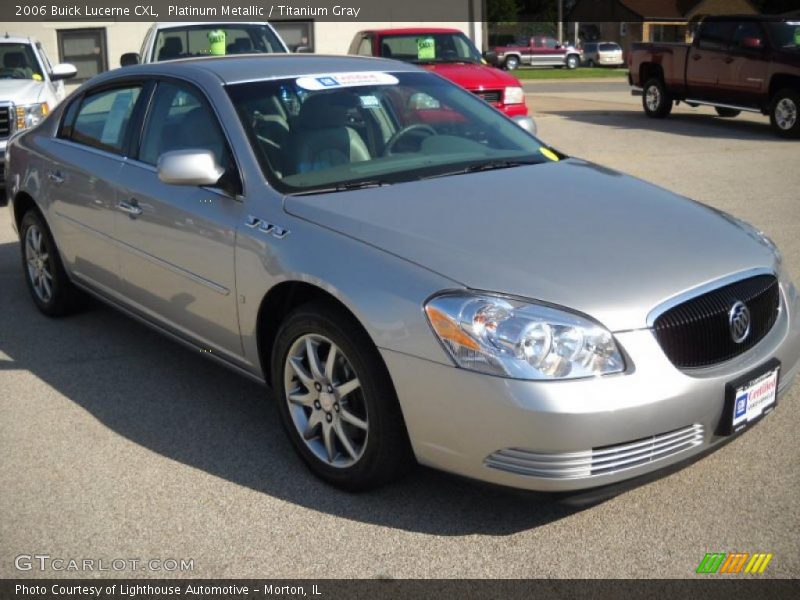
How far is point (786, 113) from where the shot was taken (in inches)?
597

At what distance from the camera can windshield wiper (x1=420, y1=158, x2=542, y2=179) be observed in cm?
443

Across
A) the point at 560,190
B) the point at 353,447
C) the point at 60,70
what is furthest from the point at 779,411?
the point at 60,70

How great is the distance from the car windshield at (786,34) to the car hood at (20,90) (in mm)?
11030

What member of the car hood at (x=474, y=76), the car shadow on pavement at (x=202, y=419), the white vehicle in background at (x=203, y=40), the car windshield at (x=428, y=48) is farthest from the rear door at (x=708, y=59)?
the car shadow on pavement at (x=202, y=419)

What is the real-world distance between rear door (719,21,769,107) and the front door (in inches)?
508

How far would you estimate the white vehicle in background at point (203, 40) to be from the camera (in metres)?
12.7

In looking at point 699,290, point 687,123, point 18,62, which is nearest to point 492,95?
point 687,123

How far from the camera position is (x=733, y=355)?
3531 millimetres

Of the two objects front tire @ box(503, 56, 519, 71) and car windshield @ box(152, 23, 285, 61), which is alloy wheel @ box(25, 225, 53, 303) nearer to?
car windshield @ box(152, 23, 285, 61)

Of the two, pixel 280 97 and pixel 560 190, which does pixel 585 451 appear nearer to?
pixel 560 190

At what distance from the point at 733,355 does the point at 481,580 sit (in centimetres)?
122

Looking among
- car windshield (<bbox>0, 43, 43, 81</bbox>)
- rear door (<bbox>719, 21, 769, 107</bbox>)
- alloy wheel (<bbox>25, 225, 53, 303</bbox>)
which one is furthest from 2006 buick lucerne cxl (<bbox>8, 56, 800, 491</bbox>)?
rear door (<bbox>719, 21, 769, 107</bbox>)

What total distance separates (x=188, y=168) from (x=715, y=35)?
14.5 m

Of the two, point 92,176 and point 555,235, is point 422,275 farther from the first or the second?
point 92,176
